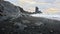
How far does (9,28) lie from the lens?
21.2 ft

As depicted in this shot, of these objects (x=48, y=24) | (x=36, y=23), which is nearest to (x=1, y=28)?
(x=36, y=23)

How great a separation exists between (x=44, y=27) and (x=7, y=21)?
1836mm

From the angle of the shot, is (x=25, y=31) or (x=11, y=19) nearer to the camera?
(x=25, y=31)

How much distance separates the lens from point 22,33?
617 centimetres

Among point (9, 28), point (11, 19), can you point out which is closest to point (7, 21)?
point (11, 19)

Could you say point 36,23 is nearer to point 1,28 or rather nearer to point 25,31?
point 25,31

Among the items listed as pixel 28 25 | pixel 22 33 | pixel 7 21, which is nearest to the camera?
pixel 22 33

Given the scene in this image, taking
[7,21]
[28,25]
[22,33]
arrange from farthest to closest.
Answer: [7,21] < [28,25] < [22,33]

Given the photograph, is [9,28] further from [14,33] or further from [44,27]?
[44,27]

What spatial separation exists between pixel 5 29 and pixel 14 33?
507mm

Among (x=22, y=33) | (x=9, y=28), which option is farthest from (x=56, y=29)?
(x=9, y=28)

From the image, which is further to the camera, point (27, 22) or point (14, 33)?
point (27, 22)

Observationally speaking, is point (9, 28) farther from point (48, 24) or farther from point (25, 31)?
point (48, 24)

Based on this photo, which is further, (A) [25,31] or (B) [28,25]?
(B) [28,25]
